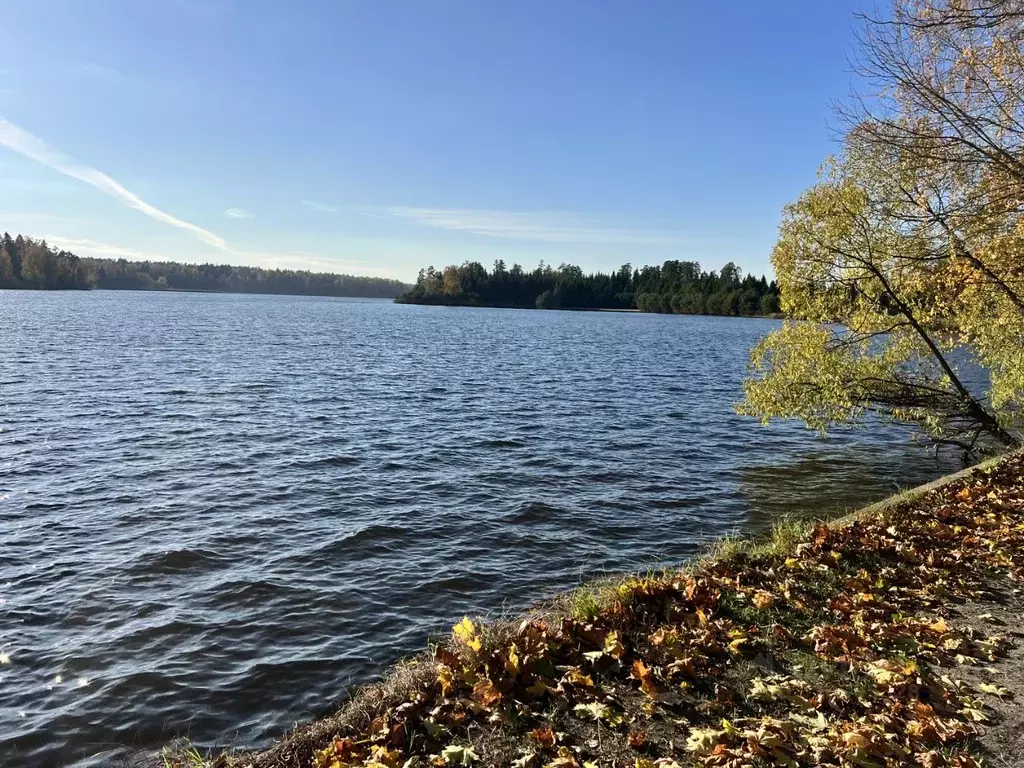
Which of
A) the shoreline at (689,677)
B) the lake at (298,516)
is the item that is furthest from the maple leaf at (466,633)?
the lake at (298,516)

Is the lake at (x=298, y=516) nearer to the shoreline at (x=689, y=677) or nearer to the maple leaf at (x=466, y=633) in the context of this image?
the shoreline at (x=689, y=677)

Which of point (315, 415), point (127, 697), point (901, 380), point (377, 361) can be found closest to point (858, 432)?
point (901, 380)

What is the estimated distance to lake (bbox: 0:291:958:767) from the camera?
877 cm

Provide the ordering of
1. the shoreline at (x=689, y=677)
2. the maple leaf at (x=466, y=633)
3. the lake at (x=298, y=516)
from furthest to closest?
the lake at (x=298, y=516)
the maple leaf at (x=466, y=633)
the shoreline at (x=689, y=677)

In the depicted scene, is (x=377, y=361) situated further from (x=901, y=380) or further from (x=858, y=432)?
(x=901, y=380)

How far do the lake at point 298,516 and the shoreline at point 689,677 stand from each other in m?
1.65

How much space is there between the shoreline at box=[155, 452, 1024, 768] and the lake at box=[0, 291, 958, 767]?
64.9 inches

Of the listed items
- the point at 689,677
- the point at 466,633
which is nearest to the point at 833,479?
the point at 689,677

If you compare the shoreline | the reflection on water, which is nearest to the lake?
the reflection on water

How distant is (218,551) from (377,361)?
116ft

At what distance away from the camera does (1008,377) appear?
747 inches

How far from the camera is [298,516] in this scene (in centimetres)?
1473

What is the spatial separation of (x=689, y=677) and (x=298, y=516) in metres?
10.7

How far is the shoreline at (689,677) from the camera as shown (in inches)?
200
